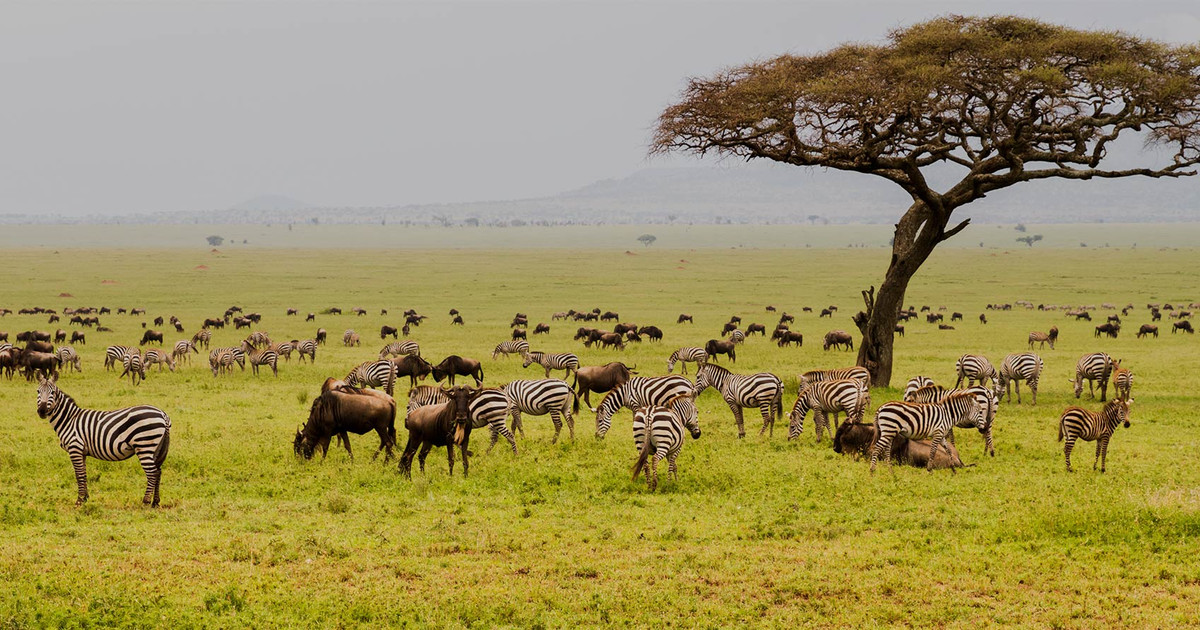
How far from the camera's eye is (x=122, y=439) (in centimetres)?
1548

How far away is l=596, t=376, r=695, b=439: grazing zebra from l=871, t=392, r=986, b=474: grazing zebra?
473cm

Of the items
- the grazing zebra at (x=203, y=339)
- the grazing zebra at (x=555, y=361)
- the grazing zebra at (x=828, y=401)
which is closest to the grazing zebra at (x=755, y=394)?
the grazing zebra at (x=828, y=401)

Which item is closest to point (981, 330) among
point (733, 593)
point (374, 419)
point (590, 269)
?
point (374, 419)

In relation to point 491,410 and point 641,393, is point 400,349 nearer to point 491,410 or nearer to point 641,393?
point 641,393

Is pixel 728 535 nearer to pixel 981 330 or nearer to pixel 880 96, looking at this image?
pixel 880 96

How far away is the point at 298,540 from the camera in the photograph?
1342 centimetres

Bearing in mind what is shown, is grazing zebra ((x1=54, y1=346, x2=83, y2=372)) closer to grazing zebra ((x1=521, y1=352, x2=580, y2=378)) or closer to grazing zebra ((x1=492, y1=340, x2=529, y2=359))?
grazing zebra ((x1=492, y1=340, x2=529, y2=359))

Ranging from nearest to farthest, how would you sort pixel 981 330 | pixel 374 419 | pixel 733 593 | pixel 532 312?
pixel 733 593 → pixel 374 419 → pixel 981 330 → pixel 532 312

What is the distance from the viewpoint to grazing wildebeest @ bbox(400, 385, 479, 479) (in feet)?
56.3

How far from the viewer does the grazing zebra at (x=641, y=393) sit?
2167cm

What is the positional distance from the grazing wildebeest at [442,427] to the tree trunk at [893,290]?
15661mm

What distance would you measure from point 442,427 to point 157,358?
22776 millimetres

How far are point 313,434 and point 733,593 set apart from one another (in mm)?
10067

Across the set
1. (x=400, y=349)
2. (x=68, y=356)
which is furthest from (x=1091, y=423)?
(x=68, y=356)
